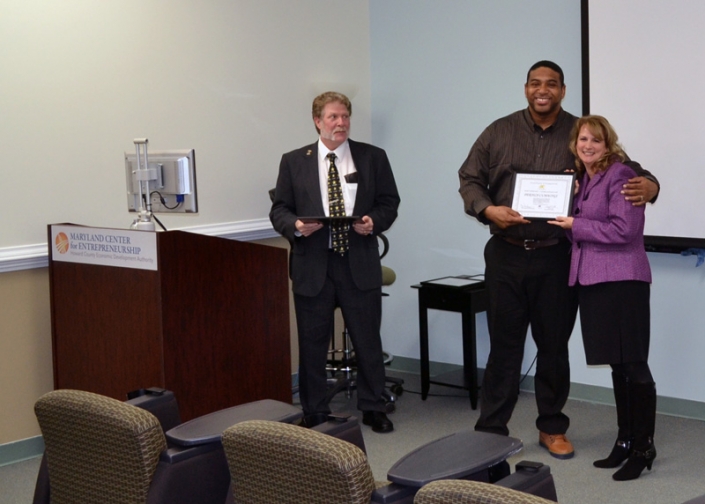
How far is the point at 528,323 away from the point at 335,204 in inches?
43.9

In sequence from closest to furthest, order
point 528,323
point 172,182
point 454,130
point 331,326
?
point 172,182 → point 528,323 → point 331,326 → point 454,130

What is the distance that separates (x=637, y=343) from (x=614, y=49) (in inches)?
70.1

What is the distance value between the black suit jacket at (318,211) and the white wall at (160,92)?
0.82 m

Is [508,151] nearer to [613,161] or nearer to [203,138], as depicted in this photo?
[613,161]

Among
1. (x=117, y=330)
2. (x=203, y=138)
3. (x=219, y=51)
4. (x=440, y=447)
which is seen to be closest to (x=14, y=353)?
(x=117, y=330)

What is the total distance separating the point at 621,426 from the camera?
385cm

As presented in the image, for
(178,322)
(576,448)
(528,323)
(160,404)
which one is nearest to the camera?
(160,404)

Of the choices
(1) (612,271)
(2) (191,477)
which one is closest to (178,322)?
(2) (191,477)

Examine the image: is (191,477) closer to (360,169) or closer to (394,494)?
(394,494)

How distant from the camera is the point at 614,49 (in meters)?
4.62

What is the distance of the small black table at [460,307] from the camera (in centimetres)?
491

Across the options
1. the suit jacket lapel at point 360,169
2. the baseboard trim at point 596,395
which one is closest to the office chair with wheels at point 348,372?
the baseboard trim at point 596,395

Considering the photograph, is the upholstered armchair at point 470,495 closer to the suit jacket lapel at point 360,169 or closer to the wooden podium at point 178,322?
the wooden podium at point 178,322

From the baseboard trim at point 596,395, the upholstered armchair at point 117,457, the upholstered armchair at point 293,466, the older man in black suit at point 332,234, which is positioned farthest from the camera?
the baseboard trim at point 596,395
